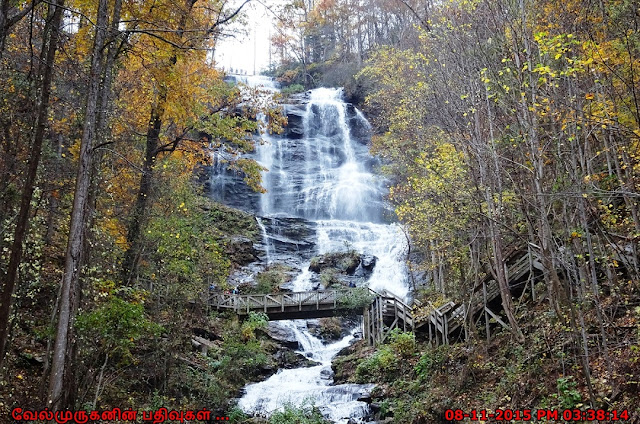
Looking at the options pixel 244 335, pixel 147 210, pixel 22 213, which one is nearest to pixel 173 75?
pixel 147 210

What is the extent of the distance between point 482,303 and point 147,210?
8937 millimetres

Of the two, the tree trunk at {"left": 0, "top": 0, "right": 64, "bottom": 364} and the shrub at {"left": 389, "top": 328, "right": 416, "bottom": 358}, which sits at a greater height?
the tree trunk at {"left": 0, "top": 0, "right": 64, "bottom": 364}

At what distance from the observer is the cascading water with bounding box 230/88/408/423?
84.0 feet

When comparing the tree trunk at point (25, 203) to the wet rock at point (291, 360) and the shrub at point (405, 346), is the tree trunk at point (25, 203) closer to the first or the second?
the shrub at point (405, 346)

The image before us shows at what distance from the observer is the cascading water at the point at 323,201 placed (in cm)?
2560

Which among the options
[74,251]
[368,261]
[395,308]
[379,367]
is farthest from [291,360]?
[74,251]

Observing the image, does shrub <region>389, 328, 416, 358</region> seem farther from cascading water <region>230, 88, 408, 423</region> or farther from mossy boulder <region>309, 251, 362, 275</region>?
mossy boulder <region>309, 251, 362, 275</region>

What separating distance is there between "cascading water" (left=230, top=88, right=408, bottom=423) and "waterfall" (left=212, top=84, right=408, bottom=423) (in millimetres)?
56

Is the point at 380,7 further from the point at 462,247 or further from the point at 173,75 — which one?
the point at 173,75

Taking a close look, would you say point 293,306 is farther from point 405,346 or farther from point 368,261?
point 368,261

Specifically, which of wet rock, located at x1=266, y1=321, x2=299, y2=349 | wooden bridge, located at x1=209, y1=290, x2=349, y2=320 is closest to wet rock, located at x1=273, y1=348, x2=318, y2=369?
wet rock, located at x1=266, y1=321, x2=299, y2=349

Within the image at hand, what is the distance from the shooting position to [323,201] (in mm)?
33469

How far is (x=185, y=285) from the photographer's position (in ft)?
41.8
